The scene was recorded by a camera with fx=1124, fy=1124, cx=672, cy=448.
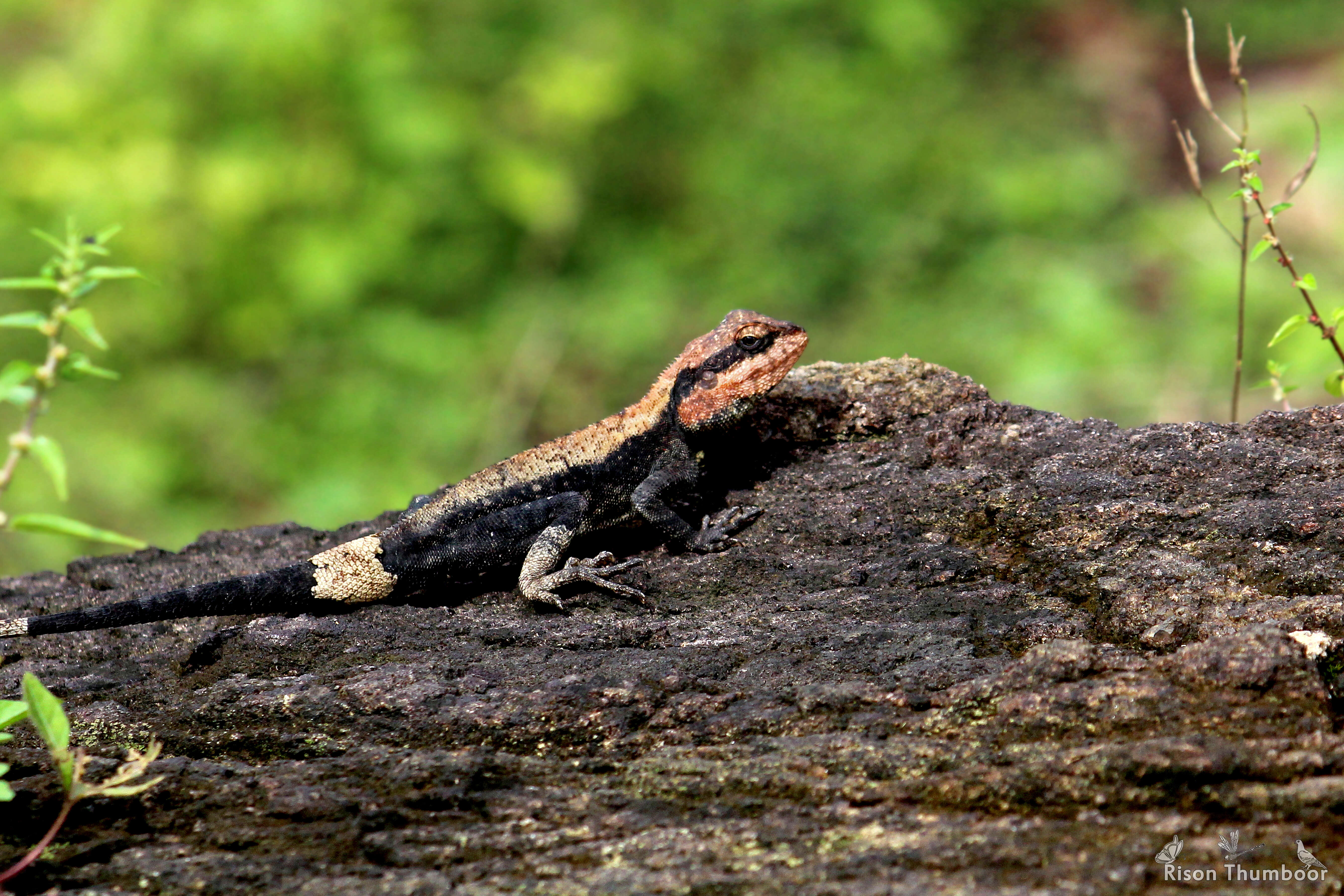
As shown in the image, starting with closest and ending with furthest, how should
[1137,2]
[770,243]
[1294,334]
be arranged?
[1294,334] < [770,243] < [1137,2]

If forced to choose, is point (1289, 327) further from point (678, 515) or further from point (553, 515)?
point (553, 515)

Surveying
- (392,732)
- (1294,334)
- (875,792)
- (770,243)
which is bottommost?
(875,792)

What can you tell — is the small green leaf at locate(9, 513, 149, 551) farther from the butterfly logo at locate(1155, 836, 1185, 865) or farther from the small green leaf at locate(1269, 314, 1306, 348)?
the small green leaf at locate(1269, 314, 1306, 348)

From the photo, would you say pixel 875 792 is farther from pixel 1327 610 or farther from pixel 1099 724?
pixel 1327 610

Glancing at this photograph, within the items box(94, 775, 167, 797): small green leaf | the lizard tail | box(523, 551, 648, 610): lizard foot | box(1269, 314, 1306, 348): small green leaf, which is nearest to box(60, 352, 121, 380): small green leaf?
box(94, 775, 167, 797): small green leaf

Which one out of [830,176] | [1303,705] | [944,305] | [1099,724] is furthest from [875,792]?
[830,176]

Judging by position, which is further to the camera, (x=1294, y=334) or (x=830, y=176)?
(x=830, y=176)
